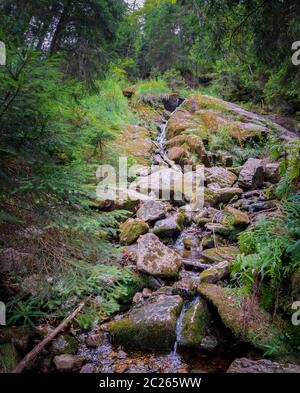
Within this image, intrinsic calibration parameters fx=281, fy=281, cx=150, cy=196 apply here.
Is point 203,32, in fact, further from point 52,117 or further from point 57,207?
point 57,207

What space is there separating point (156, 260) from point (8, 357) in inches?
103

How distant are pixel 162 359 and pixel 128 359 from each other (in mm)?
435

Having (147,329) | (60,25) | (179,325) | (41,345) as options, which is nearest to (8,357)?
(41,345)

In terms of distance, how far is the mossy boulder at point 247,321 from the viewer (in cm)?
354

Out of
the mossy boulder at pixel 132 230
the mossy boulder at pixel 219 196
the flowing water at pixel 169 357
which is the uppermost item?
the mossy boulder at pixel 219 196

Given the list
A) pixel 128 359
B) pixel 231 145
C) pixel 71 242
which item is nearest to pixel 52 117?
pixel 71 242

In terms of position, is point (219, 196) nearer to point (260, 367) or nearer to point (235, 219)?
point (235, 219)

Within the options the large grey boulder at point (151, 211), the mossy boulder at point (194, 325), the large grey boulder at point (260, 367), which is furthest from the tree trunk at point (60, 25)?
the large grey boulder at point (260, 367)

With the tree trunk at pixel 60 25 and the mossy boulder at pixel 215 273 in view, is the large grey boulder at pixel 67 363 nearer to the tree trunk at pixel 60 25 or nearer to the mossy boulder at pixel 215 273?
the mossy boulder at pixel 215 273

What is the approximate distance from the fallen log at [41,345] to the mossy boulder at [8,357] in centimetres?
7

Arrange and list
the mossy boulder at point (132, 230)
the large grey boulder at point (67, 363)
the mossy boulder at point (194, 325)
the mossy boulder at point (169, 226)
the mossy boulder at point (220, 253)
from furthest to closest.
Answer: the mossy boulder at point (169, 226) < the mossy boulder at point (132, 230) < the mossy boulder at point (220, 253) < the mossy boulder at point (194, 325) < the large grey boulder at point (67, 363)

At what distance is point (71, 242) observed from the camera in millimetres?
3137

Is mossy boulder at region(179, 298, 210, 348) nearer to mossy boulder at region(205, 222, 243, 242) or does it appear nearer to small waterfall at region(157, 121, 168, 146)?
mossy boulder at region(205, 222, 243, 242)

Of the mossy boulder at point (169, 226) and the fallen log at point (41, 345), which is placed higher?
the mossy boulder at point (169, 226)
